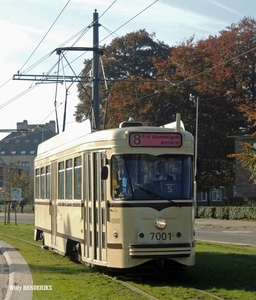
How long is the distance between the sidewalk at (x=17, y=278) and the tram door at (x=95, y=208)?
4.59 feet

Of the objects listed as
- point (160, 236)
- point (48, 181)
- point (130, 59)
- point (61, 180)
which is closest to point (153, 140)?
point (160, 236)

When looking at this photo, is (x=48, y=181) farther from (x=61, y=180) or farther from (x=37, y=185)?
(x=37, y=185)

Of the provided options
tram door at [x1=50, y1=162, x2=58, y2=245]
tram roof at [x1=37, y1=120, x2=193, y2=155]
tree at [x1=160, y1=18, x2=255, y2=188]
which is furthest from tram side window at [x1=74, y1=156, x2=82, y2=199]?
tree at [x1=160, y1=18, x2=255, y2=188]

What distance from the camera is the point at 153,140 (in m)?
13.0

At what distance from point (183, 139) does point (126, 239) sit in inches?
90.2

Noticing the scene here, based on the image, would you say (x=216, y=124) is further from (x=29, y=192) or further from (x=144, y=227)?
(x=144, y=227)

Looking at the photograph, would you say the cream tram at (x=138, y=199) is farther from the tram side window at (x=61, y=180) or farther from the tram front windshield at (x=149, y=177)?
the tram side window at (x=61, y=180)

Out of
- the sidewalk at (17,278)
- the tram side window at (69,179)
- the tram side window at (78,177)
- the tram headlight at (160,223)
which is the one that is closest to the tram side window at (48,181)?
the sidewalk at (17,278)

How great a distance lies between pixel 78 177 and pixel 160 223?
3.12 m

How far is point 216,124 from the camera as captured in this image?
179 ft

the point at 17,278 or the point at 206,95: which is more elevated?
the point at 206,95

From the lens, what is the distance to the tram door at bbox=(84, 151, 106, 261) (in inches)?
521

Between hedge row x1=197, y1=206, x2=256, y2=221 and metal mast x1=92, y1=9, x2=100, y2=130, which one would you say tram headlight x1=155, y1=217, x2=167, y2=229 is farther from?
hedge row x1=197, y1=206, x2=256, y2=221

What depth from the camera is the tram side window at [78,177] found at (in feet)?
48.5
